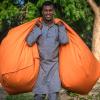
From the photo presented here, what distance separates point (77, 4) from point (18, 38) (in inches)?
374

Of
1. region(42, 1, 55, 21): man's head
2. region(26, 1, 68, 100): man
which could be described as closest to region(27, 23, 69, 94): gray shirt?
region(26, 1, 68, 100): man

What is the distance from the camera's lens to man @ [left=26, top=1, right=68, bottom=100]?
623cm

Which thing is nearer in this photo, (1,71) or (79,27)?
(1,71)

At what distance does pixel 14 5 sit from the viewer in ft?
55.6

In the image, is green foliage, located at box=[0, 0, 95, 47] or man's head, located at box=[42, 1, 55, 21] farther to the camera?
green foliage, located at box=[0, 0, 95, 47]

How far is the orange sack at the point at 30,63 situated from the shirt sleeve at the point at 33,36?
2.9 inches

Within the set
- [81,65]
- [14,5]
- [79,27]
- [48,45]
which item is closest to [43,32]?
[48,45]

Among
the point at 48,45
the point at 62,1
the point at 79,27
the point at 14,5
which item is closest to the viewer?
the point at 48,45

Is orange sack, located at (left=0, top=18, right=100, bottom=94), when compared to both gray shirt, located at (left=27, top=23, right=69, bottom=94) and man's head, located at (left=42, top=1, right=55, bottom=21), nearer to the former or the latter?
gray shirt, located at (left=27, top=23, right=69, bottom=94)

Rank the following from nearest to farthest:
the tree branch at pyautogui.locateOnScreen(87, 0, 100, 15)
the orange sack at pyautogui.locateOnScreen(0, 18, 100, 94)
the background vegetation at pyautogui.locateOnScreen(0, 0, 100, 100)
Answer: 1. the orange sack at pyautogui.locateOnScreen(0, 18, 100, 94)
2. the tree branch at pyautogui.locateOnScreen(87, 0, 100, 15)
3. the background vegetation at pyautogui.locateOnScreen(0, 0, 100, 100)

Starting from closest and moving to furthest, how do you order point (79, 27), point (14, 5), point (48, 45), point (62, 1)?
point (48, 45) < point (62, 1) < point (14, 5) < point (79, 27)

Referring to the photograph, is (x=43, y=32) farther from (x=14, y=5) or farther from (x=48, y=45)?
(x=14, y=5)

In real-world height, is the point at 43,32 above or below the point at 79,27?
above

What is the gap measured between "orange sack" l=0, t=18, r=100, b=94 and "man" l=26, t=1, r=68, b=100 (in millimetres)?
91
